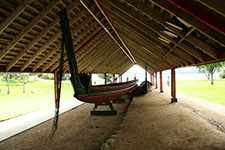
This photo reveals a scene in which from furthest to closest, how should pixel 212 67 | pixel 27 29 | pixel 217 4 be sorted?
1. pixel 212 67
2. pixel 27 29
3. pixel 217 4

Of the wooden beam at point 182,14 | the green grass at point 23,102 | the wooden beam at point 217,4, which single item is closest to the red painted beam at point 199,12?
the wooden beam at point 217,4

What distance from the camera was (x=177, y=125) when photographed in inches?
164

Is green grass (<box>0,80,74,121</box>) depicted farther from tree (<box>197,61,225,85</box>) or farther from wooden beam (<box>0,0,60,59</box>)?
tree (<box>197,61,225,85</box>)

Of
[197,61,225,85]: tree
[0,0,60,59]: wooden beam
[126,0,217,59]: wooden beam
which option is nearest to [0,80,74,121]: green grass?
[0,0,60,59]: wooden beam

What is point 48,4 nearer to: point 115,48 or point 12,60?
point 12,60

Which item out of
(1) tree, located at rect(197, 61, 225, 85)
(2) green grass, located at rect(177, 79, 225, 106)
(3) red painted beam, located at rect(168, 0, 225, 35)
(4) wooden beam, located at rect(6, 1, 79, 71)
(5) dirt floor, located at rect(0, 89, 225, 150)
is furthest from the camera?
(1) tree, located at rect(197, 61, 225, 85)

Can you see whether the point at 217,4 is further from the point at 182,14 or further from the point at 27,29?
the point at 27,29

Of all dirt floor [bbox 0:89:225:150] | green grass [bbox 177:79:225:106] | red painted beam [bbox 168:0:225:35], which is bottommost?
dirt floor [bbox 0:89:225:150]

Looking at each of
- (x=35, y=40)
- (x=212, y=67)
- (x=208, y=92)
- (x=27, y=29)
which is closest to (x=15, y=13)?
(x=27, y=29)

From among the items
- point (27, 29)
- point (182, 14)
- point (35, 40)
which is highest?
point (27, 29)

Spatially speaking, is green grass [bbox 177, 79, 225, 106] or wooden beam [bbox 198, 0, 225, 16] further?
green grass [bbox 177, 79, 225, 106]

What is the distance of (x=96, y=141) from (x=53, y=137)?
1.31 m

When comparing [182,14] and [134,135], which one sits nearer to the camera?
[182,14]

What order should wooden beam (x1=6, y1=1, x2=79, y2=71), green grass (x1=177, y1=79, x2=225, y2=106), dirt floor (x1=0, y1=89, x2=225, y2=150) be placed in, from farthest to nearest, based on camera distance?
green grass (x1=177, y1=79, x2=225, y2=106) → wooden beam (x1=6, y1=1, x2=79, y2=71) → dirt floor (x1=0, y1=89, x2=225, y2=150)
